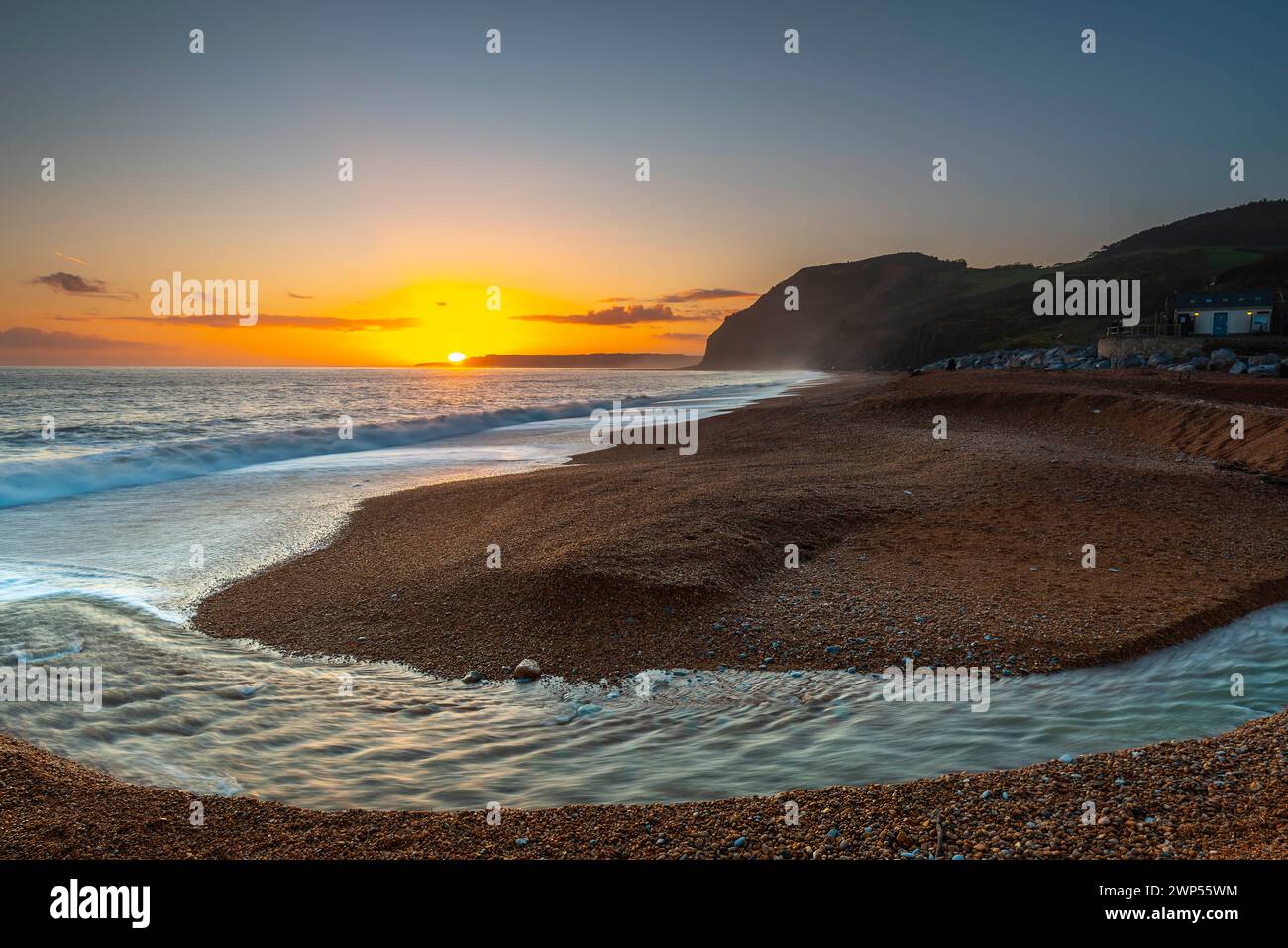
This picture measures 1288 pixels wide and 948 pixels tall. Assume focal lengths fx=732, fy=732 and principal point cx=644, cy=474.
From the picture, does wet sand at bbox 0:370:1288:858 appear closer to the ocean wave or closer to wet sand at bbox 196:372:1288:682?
wet sand at bbox 196:372:1288:682

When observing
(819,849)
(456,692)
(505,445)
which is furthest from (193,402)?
(819,849)

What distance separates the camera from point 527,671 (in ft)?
22.2

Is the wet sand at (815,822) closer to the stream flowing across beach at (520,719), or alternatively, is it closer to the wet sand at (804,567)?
the stream flowing across beach at (520,719)

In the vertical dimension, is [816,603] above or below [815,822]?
above

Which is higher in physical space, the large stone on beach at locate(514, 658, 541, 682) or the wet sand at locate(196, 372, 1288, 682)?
the wet sand at locate(196, 372, 1288, 682)

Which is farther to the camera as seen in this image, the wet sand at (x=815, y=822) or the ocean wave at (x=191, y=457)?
the ocean wave at (x=191, y=457)

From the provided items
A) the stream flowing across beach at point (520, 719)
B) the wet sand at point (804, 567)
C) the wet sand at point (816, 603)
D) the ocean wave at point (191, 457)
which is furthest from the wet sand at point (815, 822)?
the ocean wave at point (191, 457)

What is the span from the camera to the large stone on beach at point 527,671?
673 cm

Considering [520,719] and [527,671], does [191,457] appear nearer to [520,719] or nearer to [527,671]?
[527,671]

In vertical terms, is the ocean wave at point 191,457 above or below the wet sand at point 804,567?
above

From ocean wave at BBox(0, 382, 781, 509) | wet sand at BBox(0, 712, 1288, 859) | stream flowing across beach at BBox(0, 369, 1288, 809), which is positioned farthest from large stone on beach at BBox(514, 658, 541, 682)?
ocean wave at BBox(0, 382, 781, 509)

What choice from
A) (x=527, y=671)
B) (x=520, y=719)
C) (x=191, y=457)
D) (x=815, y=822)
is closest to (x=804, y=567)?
(x=527, y=671)

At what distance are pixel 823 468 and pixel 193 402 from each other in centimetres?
6205

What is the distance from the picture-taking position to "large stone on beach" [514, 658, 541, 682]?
6.73 meters
